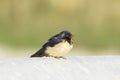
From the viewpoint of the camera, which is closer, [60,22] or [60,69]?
[60,69]

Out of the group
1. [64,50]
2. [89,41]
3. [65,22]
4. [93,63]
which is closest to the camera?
[93,63]

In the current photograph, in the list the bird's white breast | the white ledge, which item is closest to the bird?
the bird's white breast

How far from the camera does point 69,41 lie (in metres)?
9.90

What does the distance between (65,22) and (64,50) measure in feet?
48.2

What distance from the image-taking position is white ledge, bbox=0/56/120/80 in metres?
7.73

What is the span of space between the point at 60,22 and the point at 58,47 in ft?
46.5

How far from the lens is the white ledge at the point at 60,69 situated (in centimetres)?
773

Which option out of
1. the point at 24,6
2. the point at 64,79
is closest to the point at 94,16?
the point at 24,6

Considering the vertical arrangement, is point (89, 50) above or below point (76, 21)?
below

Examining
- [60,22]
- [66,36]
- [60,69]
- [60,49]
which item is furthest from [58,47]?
[60,22]

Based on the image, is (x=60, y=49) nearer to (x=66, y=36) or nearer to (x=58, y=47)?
(x=58, y=47)

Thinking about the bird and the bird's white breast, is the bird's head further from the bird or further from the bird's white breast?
the bird's white breast

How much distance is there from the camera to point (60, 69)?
27.0 ft

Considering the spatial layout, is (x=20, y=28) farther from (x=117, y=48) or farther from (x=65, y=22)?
(x=117, y=48)
